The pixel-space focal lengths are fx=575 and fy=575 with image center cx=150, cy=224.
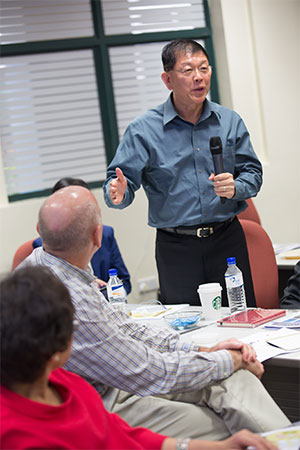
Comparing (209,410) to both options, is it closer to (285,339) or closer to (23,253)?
(285,339)

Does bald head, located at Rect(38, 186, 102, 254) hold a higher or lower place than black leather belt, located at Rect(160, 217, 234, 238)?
higher

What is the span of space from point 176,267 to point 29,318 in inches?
73.1

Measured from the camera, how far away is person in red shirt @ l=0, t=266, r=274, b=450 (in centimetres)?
106

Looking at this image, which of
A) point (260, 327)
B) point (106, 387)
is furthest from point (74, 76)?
point (106, 387)

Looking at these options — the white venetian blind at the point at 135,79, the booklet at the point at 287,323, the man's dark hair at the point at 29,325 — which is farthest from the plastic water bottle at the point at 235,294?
the white venetian blind at the point at 135,79

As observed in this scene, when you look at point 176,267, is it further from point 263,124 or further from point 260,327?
point 263,124

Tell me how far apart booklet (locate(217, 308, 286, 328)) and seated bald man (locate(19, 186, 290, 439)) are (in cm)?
45

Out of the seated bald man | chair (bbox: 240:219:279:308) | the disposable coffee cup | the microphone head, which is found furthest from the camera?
chair (bbox: 240:219:279:308)

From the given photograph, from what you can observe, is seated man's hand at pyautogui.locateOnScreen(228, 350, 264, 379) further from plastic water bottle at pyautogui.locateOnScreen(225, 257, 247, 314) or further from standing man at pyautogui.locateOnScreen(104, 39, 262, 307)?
standing man at pyautogui.locateOnScreen(104, 39, 262, 307)

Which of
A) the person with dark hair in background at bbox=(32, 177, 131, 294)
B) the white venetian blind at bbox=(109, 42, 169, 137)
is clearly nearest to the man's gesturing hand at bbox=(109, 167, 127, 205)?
the person with dark hair in background at bbox=(32, 177, 131, 294)

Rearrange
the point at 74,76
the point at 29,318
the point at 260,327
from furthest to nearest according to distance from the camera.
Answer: the point at 74,76 < the point at 260,327 < the point at 29,318

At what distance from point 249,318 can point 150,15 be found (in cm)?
357

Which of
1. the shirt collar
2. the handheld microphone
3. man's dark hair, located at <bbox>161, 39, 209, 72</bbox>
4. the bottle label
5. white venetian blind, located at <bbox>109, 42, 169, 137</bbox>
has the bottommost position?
the bottle label

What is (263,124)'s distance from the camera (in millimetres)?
5219
